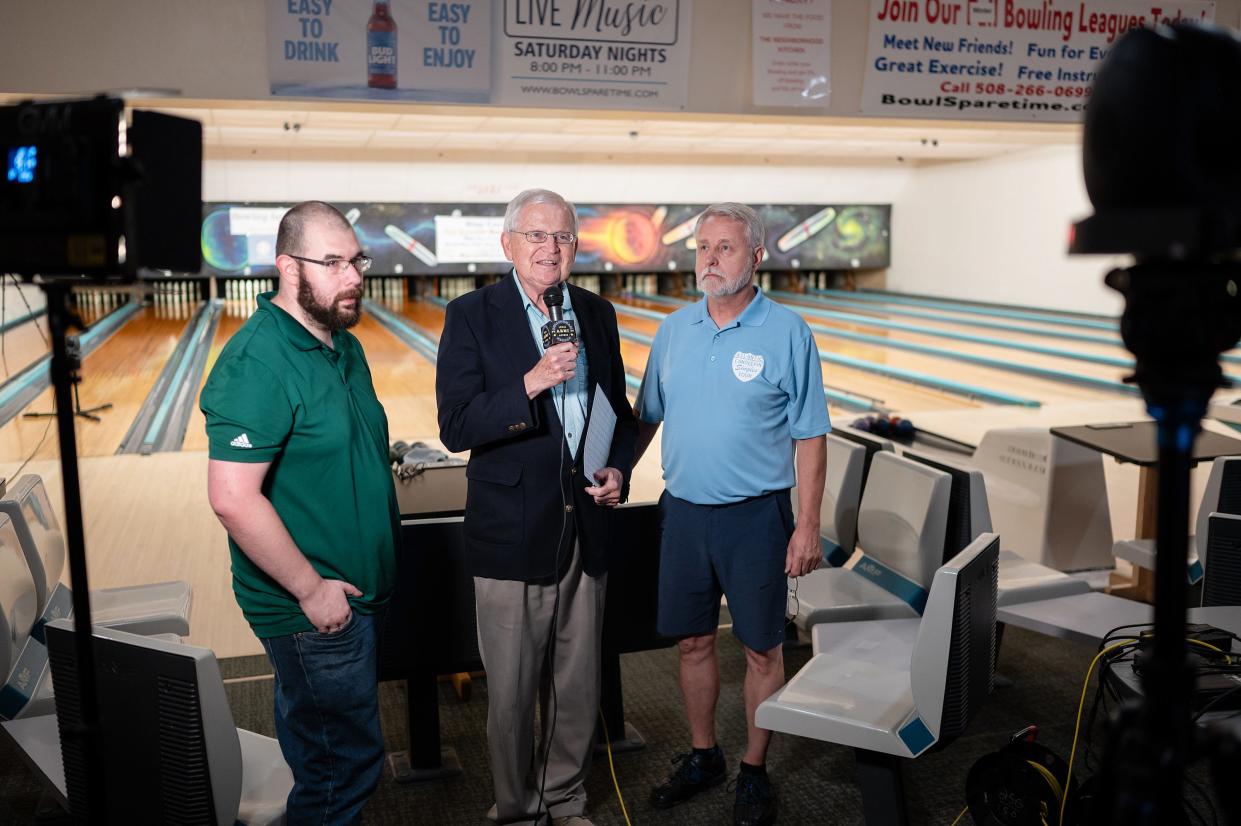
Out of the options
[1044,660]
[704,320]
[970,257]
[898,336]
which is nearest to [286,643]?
[704,320]

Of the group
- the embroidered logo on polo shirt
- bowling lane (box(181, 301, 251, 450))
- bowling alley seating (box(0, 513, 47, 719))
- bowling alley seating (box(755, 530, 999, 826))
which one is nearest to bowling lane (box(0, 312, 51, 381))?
bowling lane (box(181, 301, 251, 450))

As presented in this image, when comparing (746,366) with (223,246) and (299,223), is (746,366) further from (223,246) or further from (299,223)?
(223,246)

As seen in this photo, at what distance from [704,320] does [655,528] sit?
2.19 feet

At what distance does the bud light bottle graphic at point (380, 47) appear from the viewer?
356cm

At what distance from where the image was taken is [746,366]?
7.20ft

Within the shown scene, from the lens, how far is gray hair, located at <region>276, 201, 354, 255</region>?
1.72 meters

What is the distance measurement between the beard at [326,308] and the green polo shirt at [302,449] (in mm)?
31

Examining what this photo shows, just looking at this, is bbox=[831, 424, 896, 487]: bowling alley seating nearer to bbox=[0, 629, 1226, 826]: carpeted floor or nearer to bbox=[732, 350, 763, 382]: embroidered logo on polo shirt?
bbox=[0, 629, 1226, 826]: carpeted floor

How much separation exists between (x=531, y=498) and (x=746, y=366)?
0.54m

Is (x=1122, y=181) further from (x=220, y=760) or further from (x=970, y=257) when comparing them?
(x=970, y=257)

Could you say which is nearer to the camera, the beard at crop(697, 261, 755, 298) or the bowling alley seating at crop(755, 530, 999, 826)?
the bowling alley seating at crop(755, 530, 999, 826)

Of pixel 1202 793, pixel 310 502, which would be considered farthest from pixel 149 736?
pixel 1202 793

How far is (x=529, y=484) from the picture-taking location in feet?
6.66

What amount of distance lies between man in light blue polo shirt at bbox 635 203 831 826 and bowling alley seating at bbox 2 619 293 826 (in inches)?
40.1
